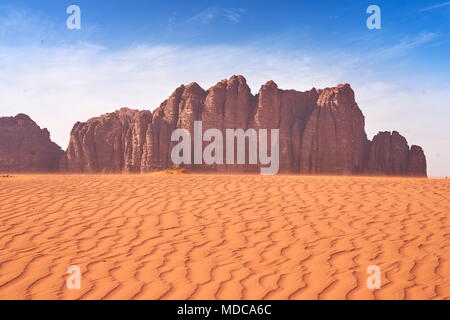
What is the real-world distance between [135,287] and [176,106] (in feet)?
150

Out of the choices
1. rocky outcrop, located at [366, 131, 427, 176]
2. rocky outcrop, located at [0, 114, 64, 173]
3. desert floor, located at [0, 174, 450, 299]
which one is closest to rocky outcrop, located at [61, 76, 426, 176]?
rocky outcrop, located at [366, 131, 427, 176]

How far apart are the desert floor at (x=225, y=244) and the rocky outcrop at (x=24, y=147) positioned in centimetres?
4442

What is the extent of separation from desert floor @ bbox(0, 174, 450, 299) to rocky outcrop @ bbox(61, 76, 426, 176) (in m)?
35.0

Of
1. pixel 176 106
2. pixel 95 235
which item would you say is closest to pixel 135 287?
pixel 95 235

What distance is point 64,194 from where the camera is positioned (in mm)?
10422

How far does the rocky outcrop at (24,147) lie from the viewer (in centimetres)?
4953

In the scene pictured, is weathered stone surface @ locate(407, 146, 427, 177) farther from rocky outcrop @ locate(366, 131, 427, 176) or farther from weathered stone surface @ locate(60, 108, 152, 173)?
weathered stone surface @ locate(60, 108, 152, 173)

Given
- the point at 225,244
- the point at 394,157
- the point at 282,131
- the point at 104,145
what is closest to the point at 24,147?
the point at 104,145

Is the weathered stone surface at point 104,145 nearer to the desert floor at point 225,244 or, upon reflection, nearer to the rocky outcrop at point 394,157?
the rocky outcrop at point 394,157

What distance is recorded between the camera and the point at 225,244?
6.17 meters

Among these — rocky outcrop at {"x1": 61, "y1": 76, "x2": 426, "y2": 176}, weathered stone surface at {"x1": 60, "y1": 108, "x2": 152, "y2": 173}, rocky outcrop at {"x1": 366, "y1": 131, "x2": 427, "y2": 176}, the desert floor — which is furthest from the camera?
weathered stone surface at {"x1": 60, "y1": 108, "x2": 152, "y2": 173}

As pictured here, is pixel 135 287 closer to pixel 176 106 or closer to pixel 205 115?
pixel 205 115

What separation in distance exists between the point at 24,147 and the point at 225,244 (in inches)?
2047

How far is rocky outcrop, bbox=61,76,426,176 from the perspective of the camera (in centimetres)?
4519
